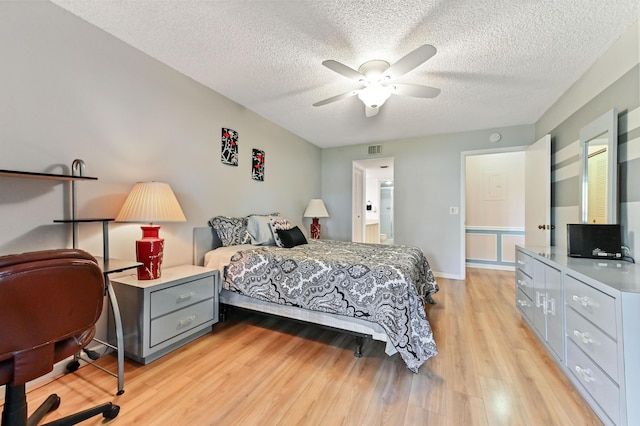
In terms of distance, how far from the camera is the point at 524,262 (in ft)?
7.86

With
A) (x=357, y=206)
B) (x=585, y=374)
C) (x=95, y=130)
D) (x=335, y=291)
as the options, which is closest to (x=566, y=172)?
(x=585, y=374)

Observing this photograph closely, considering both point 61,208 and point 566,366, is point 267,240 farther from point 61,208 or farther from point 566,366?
point 566,366

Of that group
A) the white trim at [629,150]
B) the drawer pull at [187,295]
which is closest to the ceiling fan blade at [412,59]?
the white trim at [629,150]

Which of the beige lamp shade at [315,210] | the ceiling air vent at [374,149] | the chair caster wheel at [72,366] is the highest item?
the ceiling air vent at [374,149]

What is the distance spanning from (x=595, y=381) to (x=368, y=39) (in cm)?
247

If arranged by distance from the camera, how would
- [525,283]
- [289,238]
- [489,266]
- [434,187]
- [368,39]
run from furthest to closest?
1. [489,266]
2. [434,187]
3. [289,238]
4. [525,283]
5. [368,39]

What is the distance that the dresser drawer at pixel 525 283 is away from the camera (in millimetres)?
2262

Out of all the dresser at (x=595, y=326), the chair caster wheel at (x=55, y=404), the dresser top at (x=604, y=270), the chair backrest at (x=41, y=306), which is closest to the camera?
the chair backrest at (x=41, y=306)

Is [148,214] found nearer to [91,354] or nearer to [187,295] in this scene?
[187,295]

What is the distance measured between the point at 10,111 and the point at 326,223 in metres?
4.23

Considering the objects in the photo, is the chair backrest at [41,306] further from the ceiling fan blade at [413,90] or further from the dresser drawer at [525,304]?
the dresser drawer at [525,304]

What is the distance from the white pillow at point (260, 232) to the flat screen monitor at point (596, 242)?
2.70 m

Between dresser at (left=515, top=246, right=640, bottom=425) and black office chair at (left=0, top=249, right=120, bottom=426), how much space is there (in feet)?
7.37

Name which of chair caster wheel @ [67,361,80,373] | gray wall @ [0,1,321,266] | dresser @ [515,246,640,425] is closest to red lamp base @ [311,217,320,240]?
gray wall @ [0,1,321,266]
